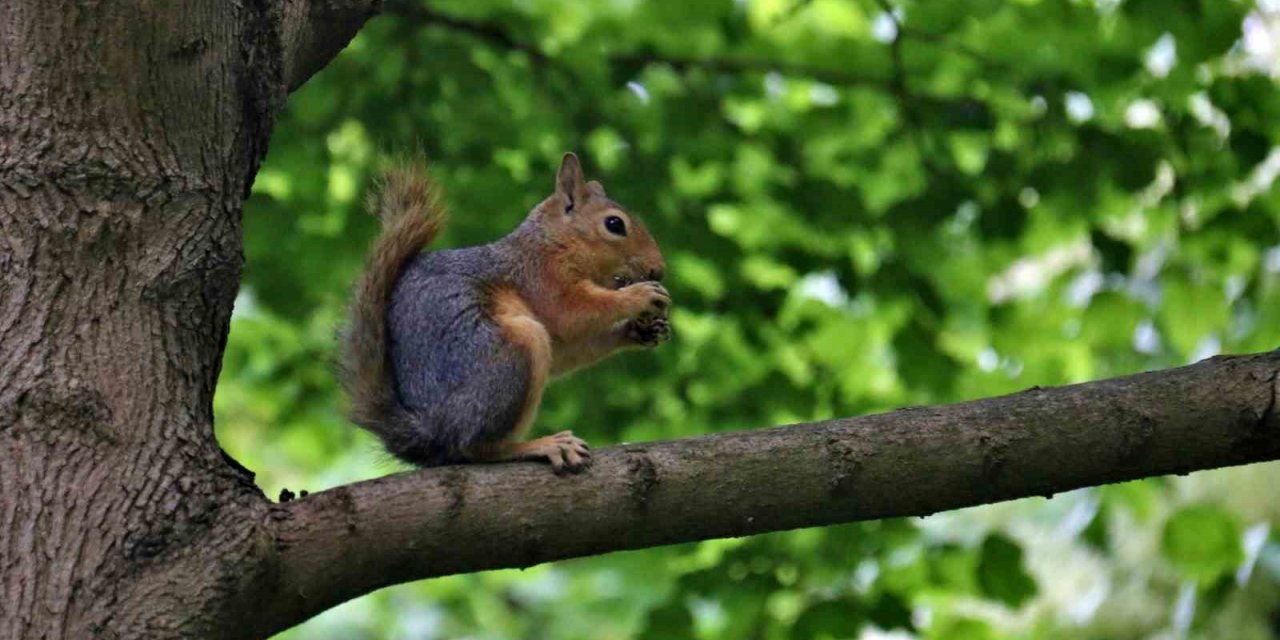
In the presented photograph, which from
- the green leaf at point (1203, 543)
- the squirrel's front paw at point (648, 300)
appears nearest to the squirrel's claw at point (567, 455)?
the squirrel's front paw at point (648, 300)

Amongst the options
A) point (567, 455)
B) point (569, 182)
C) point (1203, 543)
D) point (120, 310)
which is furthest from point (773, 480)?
point (1203, 543)

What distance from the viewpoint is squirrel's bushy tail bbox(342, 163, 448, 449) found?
2.71 meters

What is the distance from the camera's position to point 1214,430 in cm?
214

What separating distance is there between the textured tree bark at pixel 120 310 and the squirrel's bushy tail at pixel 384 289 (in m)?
0.57

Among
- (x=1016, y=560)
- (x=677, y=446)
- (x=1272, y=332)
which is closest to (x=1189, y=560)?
(x=1016, y=560)

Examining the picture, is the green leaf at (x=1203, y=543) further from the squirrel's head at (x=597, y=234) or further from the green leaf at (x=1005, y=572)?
the squirrel's head at (x=597, y=234)

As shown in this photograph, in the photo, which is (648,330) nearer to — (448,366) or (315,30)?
(448,366)

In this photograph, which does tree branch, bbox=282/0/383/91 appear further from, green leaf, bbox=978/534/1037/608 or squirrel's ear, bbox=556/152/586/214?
green leaf, bbox=978/534/1037/608

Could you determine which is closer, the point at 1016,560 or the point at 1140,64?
the point at 1016,560

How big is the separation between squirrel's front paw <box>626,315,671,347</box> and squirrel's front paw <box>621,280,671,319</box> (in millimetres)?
22

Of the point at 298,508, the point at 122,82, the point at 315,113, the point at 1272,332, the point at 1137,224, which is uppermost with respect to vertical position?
the point at 1137,224

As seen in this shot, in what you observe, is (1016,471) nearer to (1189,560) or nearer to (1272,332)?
(1189,560)

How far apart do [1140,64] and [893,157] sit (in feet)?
2.91

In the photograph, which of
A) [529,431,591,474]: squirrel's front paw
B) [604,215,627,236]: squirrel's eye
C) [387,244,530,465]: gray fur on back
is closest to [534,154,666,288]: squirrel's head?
[604,215,627,236]: squirrel's eye
